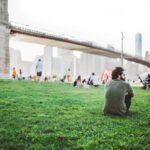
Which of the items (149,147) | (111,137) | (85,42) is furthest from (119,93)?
(85,42)

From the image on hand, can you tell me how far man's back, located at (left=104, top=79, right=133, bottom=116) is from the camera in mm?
6637

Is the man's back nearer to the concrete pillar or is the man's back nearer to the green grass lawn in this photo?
the green grass lawn

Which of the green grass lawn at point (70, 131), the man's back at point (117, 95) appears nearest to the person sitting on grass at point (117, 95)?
the man's back at point (117, 95)

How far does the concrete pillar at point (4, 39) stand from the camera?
109 feet

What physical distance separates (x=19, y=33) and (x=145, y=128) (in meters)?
33.8

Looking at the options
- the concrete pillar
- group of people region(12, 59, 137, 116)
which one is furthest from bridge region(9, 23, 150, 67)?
group of people region(12, 59, 137, 116)

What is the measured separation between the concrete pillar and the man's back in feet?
89.2

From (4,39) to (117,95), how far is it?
28.9m

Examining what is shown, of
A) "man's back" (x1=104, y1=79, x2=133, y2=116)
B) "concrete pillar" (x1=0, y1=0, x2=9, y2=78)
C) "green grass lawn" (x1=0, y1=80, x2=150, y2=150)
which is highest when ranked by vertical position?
"concrete pillar" (x1=0, y1=0, x2=9, y2=78)

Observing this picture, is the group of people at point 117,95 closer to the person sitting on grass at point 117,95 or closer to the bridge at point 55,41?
the person sitting on grass at point 117,95

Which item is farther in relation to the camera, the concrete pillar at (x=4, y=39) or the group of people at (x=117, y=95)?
the concrete pillar at (x=4, y=39)

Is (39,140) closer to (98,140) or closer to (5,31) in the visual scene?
(98,140)

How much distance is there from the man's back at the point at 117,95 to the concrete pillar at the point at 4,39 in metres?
27.2

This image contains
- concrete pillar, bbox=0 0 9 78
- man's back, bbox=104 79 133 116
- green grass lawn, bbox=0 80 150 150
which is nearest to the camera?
green grass lawn, bbox=0 80 150 150
